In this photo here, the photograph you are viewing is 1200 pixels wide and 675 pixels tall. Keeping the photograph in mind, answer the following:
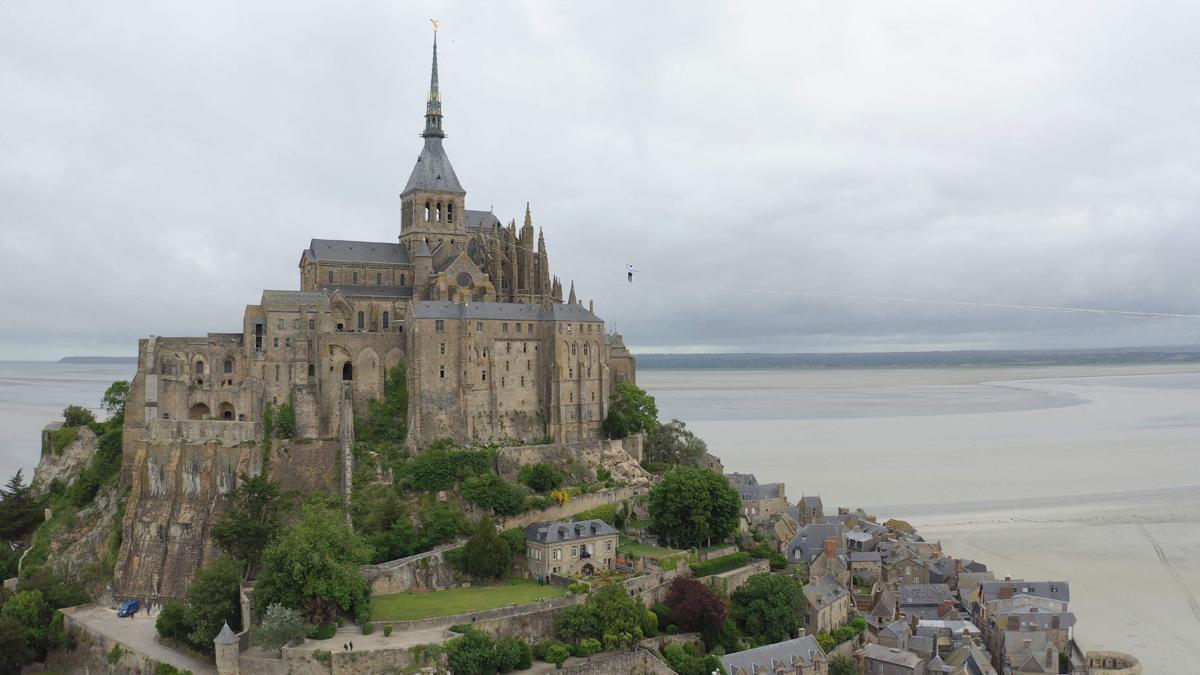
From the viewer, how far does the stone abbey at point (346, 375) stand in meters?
38.8

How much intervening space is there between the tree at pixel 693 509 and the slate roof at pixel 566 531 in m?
3.01

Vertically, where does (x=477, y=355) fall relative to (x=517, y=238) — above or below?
below

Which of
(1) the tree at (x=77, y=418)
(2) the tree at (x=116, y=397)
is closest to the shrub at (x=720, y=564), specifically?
(2) the tree at (x=116, y=397)

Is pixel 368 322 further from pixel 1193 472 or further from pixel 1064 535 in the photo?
pixel 1193 472

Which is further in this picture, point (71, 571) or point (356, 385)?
point (356, 385)

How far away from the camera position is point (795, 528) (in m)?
43.7

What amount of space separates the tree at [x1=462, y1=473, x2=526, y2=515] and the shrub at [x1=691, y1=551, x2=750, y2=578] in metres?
7.48

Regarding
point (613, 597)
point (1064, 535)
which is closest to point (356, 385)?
point (613, 597)

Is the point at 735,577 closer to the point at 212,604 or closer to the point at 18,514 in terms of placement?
the point at 212,604

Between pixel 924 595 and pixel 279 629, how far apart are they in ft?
80.2

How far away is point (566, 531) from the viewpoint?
1364 inches

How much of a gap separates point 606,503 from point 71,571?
22.5 meters

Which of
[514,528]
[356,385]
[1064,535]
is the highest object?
[356,385]

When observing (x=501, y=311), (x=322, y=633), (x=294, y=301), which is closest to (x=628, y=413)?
(x=501, y=311)
